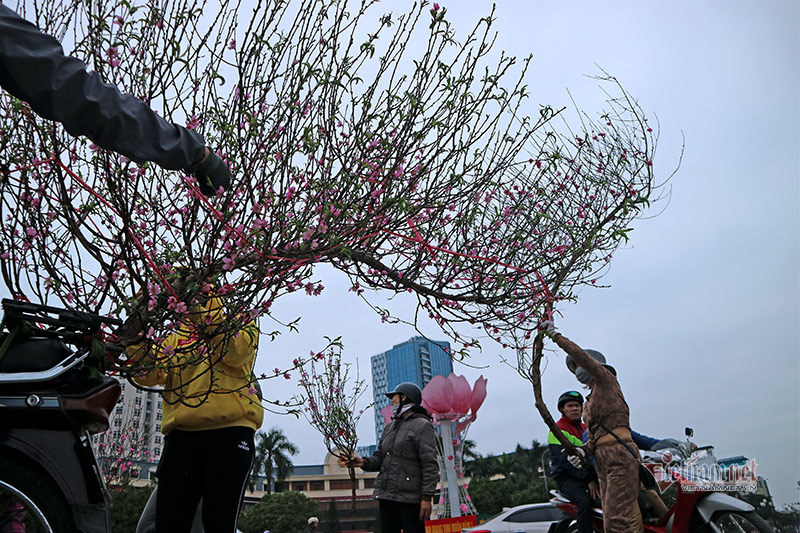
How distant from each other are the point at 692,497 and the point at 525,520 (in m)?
8.10

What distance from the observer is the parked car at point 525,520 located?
10320 mm

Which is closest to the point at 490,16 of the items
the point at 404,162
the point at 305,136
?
the point at 404,162

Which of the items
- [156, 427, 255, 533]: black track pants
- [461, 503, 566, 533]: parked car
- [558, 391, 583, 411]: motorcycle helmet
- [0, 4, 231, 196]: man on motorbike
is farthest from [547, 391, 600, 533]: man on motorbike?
[461, 503, 566, 533]: parked car

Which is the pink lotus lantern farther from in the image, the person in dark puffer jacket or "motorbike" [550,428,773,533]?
"motorbike" [550,428,773,533]

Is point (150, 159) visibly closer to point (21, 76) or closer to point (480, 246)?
point (21, 76)

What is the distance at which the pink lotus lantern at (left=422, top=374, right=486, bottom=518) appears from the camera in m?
8.26

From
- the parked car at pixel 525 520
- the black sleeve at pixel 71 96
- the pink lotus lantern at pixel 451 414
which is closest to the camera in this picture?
the black sleeve at pixel 71 96

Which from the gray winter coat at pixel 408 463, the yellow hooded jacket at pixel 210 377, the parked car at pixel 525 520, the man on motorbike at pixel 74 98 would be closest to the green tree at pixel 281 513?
the parked car at pixel 525 520

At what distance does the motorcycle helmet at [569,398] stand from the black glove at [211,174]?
12.8ft

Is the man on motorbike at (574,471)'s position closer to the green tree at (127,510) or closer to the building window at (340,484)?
the green tree at (127,510)

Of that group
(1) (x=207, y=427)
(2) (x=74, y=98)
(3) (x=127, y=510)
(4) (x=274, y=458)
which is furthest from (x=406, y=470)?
(4) (x=274, y=458)

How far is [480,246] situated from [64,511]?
8.70ft

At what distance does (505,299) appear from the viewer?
3.42 metres

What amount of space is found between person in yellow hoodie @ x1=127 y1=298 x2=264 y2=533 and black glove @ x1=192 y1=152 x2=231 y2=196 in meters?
0.67
